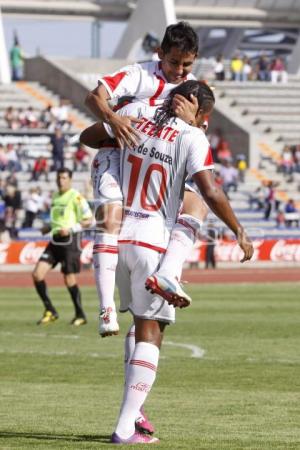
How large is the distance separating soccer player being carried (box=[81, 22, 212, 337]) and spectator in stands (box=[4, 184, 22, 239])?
3167 cm

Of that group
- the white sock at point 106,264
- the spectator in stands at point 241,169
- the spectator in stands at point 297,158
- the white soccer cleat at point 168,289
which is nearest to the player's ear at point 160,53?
the white sock at point 106,264

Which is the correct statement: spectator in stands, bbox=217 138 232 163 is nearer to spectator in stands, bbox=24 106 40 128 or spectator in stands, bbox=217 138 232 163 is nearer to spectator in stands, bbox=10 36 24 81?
spectator in stands, bbox=24 106 40 128

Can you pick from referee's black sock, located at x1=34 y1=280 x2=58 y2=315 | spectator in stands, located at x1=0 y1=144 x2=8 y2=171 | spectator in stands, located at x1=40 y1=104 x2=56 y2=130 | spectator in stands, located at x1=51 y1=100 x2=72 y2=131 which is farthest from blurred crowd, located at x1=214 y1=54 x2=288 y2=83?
referee's black sock, located at x1=34 y1=280 x2=58 y2=315

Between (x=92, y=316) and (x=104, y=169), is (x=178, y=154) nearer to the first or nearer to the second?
(x=104, y=169)

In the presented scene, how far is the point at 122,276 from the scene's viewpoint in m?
9.10

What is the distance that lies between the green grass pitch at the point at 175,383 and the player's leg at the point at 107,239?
2.65 ft

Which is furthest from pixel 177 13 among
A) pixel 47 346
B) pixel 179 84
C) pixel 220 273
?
pixel 179 84

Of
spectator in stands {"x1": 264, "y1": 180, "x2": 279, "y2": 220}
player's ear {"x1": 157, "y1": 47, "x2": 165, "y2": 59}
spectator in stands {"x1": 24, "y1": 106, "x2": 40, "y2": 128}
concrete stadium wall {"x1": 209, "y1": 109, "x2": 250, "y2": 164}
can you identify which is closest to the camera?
player's ear {"x1": 157, "y1": 47, "x2": 165, "y2": 59}

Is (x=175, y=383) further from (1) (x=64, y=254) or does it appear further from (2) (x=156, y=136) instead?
(1) (x=64, y=254)

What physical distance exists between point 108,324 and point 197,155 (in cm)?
125

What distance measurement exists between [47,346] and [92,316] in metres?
5.81

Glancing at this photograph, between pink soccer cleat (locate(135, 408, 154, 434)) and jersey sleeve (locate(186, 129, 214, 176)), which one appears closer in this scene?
jersey sleeve (locate(186, 129, 214, 176))

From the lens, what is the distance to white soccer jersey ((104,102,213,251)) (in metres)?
8.91

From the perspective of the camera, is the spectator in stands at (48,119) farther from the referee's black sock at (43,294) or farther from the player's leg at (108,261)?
the player's leg at (108,261)
